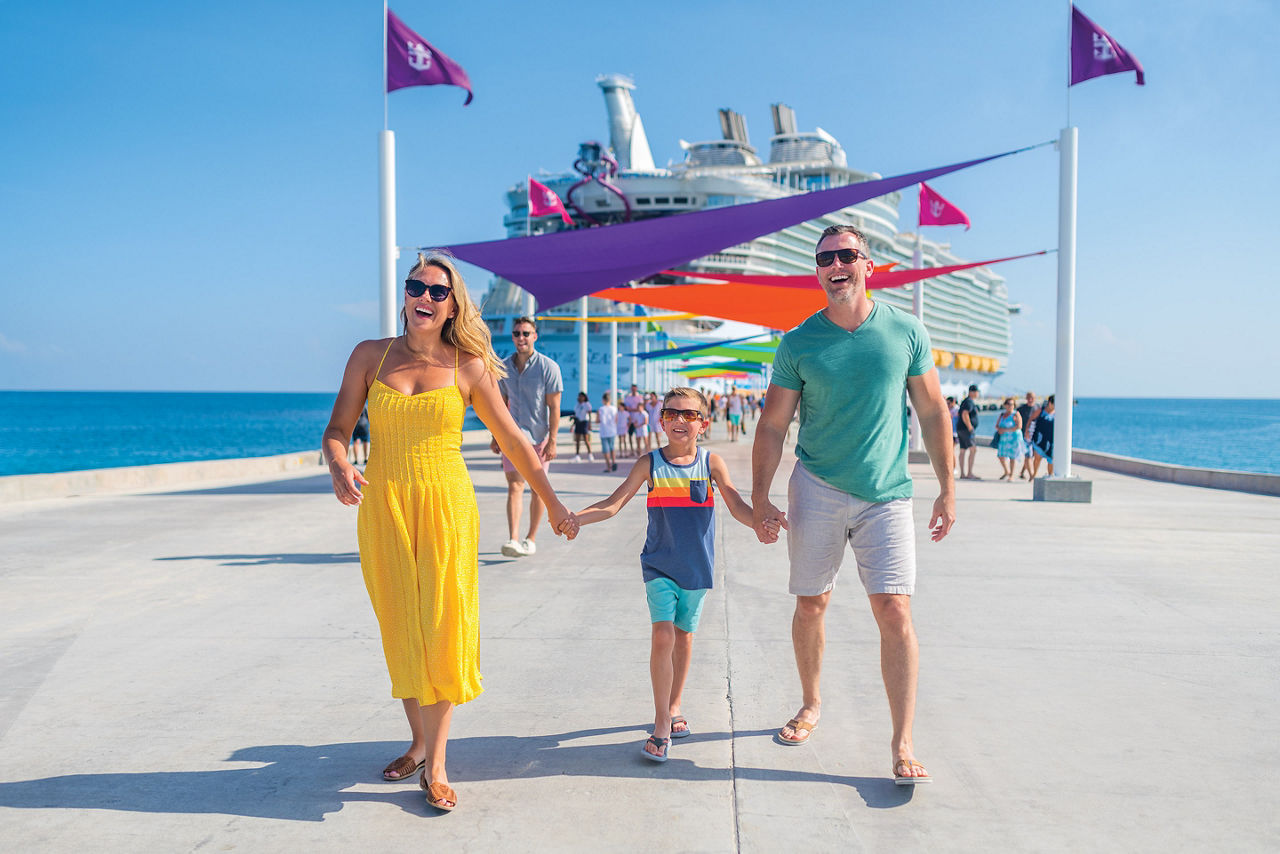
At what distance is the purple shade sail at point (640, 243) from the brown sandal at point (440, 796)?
561 cm

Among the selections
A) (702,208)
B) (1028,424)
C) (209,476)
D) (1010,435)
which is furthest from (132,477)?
(702,208)

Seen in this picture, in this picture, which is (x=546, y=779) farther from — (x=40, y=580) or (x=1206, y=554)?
(x=1206, y=554)

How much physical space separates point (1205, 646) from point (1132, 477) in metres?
13.4

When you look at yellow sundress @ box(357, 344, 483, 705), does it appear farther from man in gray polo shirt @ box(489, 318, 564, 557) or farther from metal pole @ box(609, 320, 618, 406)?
metal pole @ box(609, 320, 618, 406)

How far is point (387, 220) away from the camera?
44.4 ft

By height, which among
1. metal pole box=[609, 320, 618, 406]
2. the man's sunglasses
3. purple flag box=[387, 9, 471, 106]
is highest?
purple flag box=[387, 9, 471, 106]

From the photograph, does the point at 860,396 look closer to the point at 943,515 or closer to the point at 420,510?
the point at 943,515

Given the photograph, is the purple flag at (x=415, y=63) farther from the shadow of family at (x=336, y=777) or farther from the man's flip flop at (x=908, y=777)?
the man's flip flop at (x=908, y=777)

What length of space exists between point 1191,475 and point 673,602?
14759 millimetres

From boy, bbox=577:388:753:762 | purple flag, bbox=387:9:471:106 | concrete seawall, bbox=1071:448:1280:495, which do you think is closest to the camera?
boy, bbox=577:388:753:762

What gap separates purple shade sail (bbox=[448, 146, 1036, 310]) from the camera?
8039mm

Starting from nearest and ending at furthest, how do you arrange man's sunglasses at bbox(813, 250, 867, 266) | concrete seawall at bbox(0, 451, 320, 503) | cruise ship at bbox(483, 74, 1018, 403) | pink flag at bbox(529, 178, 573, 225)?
1. man's sunglasses at bbox(813, 250, 867, 266)
2. concrete seawall at bbox(0, 451, 320, 503)
3. pink flag at bbox(529, 178, 573, 225)
4. cruise ship at bbox(483, 74, 1018, 403)

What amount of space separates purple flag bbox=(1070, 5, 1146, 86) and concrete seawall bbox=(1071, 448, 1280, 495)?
5984 mm

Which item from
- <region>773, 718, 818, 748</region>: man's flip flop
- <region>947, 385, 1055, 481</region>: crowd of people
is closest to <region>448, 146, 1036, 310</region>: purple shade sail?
<region>773, 718, 818, 748</region>: man's flip flop
